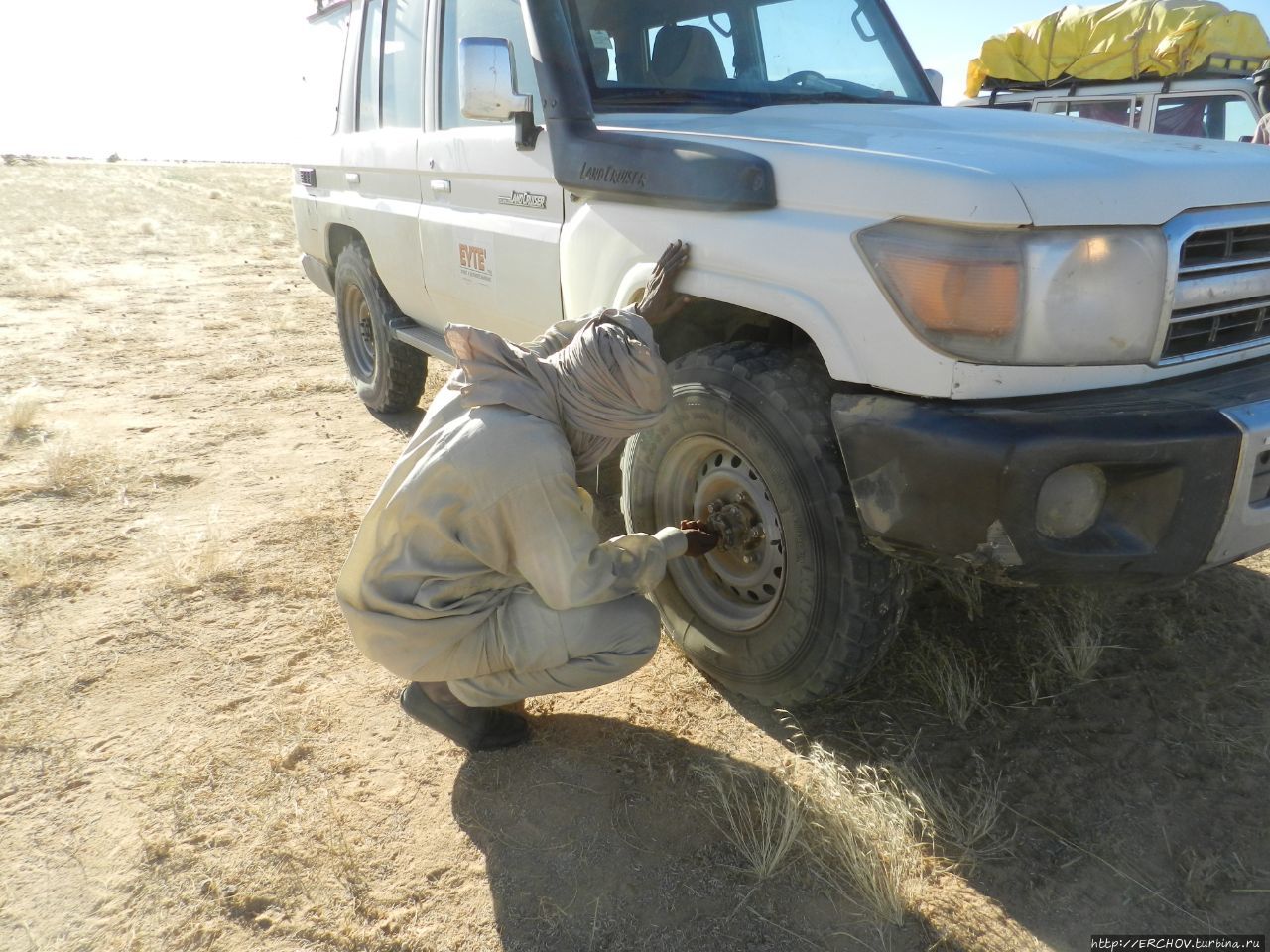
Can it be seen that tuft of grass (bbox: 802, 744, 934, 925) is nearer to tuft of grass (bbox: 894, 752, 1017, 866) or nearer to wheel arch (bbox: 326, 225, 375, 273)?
tuft of grass (bbox: 894, 752, 1017, 866)

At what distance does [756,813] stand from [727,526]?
2.59 ft

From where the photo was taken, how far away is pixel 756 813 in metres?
2.29

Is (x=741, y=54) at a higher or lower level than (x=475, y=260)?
higher

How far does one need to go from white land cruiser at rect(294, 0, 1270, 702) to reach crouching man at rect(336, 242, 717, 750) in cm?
13

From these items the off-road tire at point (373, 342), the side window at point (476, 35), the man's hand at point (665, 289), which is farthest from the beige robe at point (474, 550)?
the off-road tire at point (373, 342)

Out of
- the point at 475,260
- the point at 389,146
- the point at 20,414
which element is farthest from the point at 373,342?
the point at 475,260

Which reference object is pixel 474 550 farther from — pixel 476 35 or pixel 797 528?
pixel 476 35

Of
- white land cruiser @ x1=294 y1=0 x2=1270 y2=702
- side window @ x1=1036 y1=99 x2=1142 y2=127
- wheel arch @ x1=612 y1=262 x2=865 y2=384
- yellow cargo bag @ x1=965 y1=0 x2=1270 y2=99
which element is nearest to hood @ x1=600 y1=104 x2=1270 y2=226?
white land cruiser @ x1=294 y1=0 x2=1270 y2=702

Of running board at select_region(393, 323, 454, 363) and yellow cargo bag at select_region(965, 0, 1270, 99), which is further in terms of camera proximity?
yellow cargo bag at select_region(965, 0, 1270, 99)

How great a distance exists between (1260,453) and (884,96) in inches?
85.9

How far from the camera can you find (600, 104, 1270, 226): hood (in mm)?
1943

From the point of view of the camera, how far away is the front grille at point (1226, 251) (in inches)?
82.6

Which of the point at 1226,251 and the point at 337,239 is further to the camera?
the point at 337,239

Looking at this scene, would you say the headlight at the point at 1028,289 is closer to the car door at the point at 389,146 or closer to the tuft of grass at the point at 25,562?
the car door at the point at 389,146
